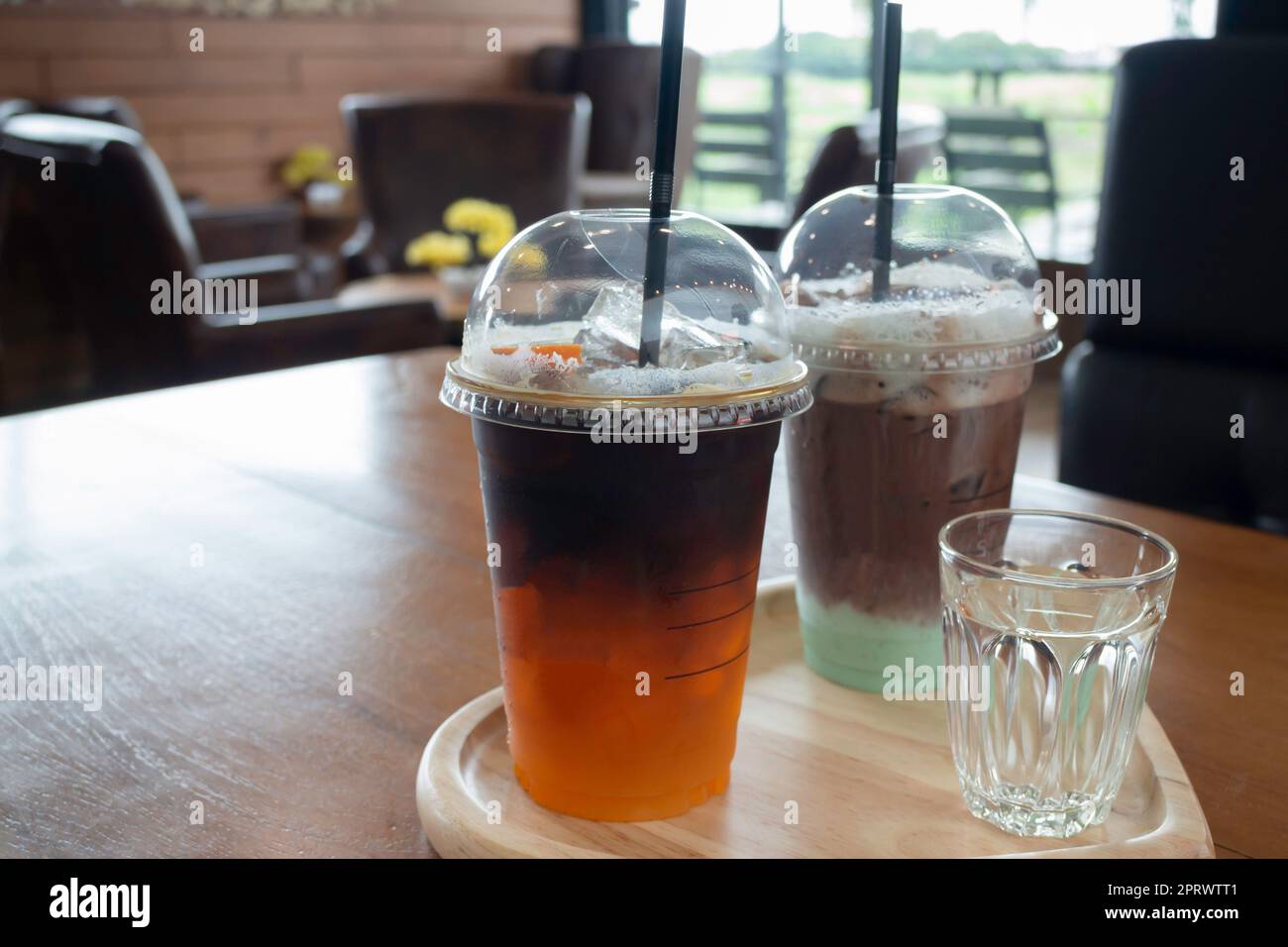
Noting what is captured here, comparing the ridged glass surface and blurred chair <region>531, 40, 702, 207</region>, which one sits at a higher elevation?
blurred chair <region>531, 40, 702, 207</region>

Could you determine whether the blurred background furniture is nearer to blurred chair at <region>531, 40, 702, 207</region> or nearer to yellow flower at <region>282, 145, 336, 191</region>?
blurred chair at <region>531, 40, 702, 207</region>

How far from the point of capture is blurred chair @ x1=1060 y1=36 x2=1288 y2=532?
64.2 inches

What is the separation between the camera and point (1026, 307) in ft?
2.46

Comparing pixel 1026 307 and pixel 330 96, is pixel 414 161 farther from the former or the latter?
pixel 1026 307

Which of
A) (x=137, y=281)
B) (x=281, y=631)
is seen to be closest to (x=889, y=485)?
(x=281, y=631)

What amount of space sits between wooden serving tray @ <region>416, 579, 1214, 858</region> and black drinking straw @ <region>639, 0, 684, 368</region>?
0.24m

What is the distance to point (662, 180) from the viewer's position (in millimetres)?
619

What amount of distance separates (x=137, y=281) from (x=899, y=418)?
7.98 ft

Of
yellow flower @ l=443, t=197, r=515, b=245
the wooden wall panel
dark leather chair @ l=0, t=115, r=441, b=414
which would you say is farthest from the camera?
the wooden wall panel

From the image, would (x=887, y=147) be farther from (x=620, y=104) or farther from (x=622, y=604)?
(x=620, y=104)

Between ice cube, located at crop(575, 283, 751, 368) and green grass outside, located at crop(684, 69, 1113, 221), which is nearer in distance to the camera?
ice cube, located at crop(575, 283, 751, 368)

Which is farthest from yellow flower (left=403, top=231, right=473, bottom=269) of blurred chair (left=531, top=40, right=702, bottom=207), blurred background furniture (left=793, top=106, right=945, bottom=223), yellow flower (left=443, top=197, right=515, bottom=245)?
blurred chair (left=531, top=40, right=702, bottom=207)

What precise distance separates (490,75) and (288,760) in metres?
5.99

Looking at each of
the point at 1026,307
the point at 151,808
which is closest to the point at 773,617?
the point at 1026,307
